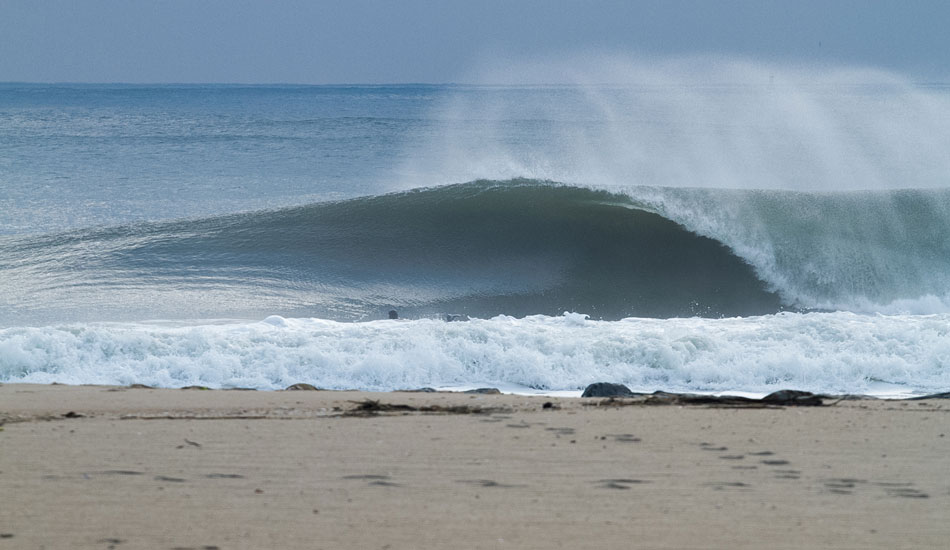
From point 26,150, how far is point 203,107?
3493 centimetres

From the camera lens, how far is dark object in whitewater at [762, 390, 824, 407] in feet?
18.9

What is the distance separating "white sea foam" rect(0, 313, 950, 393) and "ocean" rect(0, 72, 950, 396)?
3 cm

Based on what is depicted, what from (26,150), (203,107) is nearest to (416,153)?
(26,150)

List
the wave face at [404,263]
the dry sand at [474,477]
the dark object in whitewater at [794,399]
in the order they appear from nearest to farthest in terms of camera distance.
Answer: the dry sand at [474,477], the dark object in whitewater at [794,399], the wave face at [404,263]

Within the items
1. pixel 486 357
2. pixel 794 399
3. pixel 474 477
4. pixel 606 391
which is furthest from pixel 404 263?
pixel 474 477

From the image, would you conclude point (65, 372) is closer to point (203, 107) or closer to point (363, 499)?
point (363, 499)

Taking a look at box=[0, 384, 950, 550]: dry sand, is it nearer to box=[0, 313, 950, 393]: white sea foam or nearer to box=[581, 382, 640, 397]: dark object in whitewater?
box=[581, 382, 640, 397]: dark object in whitewater

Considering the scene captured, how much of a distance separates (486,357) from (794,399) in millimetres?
3462

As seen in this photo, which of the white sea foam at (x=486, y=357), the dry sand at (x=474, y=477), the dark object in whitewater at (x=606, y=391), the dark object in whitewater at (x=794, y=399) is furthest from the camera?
the white sea foam at (x=486, y=357)

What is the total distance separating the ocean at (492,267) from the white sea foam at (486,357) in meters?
0.03

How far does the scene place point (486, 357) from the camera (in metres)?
8.59

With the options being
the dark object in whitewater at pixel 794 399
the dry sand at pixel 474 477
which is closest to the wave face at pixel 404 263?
the dark object in whitewater at pixel 794 399

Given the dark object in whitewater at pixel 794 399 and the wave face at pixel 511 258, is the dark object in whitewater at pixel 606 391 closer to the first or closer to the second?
the dark object in whitewater at pixel 794 399

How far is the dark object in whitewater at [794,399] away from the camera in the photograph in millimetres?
5770
